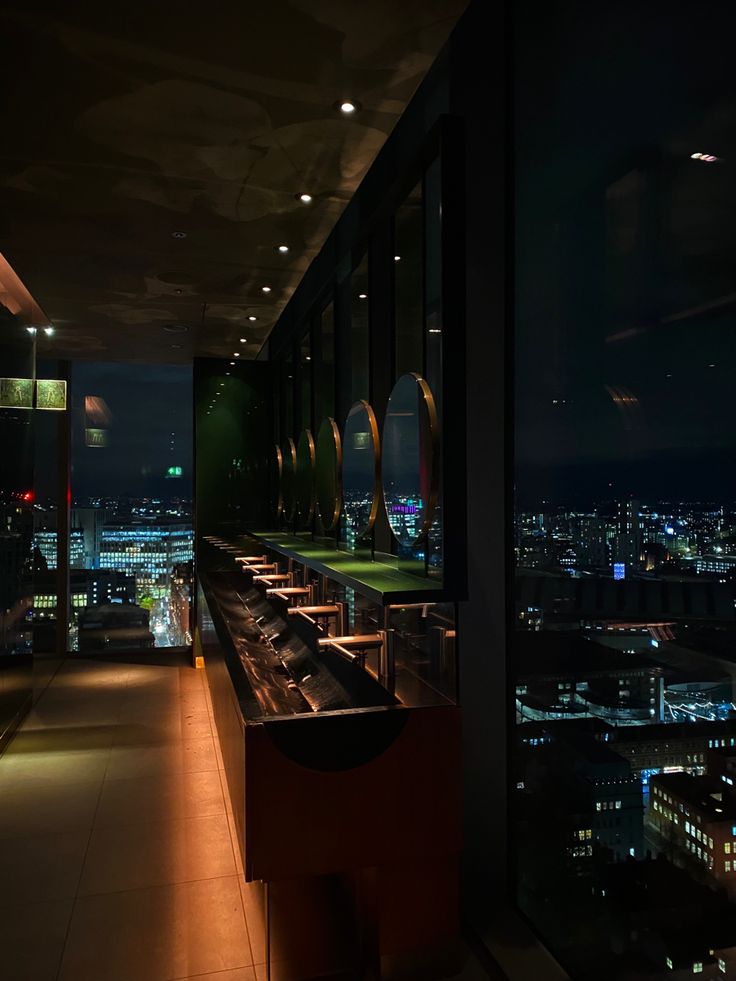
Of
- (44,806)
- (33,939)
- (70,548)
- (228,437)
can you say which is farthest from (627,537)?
(70,548)

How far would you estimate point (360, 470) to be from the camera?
346 cm

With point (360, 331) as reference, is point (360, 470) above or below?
below

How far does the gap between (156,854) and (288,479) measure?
9.48 ft

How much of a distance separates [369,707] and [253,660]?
48.3 inches

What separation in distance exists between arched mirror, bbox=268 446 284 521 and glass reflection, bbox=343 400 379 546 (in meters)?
2.16

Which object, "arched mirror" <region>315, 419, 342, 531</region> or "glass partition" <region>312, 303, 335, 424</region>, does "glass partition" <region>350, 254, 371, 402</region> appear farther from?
"glass partition" <region>312, 303, 335, 424</region>

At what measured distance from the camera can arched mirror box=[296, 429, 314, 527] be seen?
4.72 meters

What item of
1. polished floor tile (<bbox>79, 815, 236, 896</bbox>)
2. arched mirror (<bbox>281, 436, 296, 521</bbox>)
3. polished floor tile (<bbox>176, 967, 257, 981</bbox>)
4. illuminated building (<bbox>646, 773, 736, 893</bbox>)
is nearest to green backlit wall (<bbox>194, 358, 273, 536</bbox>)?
arched mirror (<bbox>281, 436, 296, 521</bbox>)

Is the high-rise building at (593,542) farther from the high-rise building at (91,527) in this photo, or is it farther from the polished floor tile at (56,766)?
the high-rise building at (91,527)

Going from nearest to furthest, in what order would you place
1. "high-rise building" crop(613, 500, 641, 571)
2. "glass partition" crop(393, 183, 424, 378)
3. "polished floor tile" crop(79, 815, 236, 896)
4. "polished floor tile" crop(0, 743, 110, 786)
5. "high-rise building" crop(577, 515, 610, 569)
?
1. "high-rise building" crop(613, 500, 641, 571)
2. "high-rise building" crop(577, 515, 610, 569)
3. "glass partition" crop(393, 183, 424, 378)
4. "polished floor tile" crop(79, 815, 236, 896)
5. "polished floor tile" crop(0, 743, 110, 786)

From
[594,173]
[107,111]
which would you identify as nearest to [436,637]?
[594,173]

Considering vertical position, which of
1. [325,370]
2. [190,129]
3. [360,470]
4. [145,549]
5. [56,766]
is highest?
[190,129]

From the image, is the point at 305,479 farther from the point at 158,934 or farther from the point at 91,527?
the point at 91,527

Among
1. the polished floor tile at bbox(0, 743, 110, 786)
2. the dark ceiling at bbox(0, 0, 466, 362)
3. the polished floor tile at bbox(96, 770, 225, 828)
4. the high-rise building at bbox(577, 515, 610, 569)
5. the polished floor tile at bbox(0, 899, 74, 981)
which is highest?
the dark ceiling at bbox(0, 0, 466, 362)
